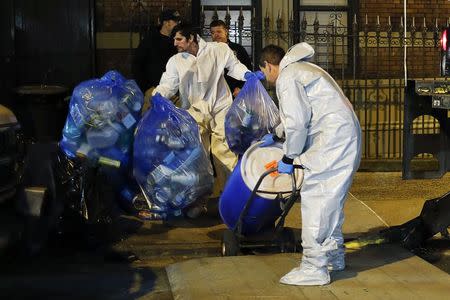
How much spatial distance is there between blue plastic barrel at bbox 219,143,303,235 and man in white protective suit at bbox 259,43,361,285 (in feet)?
1.94

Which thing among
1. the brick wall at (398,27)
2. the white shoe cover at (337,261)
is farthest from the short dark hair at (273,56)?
the brick wall at (398,27)

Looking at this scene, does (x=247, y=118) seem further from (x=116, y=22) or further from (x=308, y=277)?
(x=116, y=22)

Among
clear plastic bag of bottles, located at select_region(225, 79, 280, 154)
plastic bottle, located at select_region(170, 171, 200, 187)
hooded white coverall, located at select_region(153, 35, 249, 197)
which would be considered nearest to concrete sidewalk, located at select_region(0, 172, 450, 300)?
plastic bottle, located at select_region(170, 171, 200, 187)

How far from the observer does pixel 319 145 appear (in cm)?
553

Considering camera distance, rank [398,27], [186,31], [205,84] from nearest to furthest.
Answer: [186,31]
[205,84]
[398,27]

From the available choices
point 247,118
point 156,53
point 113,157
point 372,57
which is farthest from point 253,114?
point 372,57

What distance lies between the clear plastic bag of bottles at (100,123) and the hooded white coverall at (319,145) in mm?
2421

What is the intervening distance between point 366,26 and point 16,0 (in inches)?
194

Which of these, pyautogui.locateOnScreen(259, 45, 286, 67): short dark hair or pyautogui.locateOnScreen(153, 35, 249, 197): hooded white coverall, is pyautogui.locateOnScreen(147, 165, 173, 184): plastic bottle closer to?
pyautogui.locateOnScreen(153, 35, 249, 197): hooded white coverall

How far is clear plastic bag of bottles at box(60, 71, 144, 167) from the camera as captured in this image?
7457mm

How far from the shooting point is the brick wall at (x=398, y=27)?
11781 mm

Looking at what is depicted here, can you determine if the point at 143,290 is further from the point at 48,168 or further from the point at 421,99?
the point at 421,99

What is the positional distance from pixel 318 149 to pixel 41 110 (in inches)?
230

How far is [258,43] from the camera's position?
11695 mm
